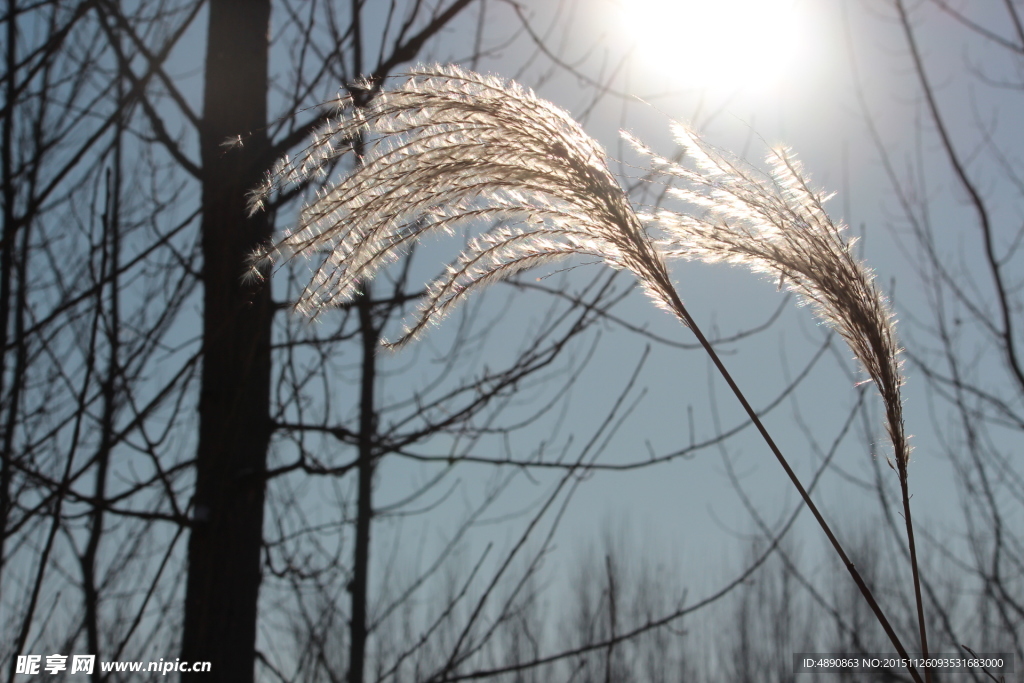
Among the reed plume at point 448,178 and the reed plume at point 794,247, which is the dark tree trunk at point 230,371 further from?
the reed plume at point 794,247

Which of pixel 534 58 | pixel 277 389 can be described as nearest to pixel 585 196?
pixel 277 389

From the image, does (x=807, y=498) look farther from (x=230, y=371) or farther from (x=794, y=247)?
(x=230, y=371)

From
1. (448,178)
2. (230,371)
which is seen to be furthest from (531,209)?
(230,371)

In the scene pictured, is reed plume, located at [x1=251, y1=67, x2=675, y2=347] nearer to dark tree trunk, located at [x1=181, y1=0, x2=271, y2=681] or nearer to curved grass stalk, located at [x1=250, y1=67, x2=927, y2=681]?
curved grass stalk, located at [x1=250, y1=67, x2=927, y2=681]

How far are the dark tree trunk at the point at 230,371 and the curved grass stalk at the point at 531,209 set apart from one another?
68cm

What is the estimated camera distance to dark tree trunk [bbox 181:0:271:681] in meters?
2.15

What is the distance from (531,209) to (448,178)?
0.16 m

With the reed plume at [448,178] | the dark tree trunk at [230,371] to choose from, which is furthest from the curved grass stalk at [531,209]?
the dark tree trunk at [230,371]

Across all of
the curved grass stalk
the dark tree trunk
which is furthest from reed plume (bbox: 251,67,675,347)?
the dark tree trunk

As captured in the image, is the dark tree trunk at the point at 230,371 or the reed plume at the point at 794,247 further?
the dark tree trunk at the point at 230,371

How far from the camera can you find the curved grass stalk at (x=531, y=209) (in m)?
1.27

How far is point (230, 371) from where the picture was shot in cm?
236

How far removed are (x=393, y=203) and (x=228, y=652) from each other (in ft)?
5.29

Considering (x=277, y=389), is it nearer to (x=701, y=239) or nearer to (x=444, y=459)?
(x=444, y=459)
